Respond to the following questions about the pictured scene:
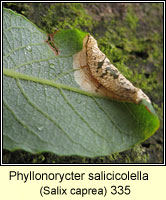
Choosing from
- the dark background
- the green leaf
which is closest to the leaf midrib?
the green leaf

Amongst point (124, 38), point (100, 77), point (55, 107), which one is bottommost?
point (55, 107)

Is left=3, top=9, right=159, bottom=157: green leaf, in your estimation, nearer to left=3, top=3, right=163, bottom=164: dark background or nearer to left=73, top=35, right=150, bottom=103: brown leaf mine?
left=73, top=35, right=150, bottom=103: brown leaf mine

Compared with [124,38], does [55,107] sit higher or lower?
lower

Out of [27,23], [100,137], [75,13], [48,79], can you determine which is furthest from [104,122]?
[75,13]

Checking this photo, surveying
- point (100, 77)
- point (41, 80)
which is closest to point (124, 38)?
point (100, 77)

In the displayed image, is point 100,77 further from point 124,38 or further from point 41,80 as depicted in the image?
point 124,38

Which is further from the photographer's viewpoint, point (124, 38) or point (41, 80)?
point (124, 38)

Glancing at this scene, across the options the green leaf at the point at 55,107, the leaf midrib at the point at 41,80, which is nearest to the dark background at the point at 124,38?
the green leaf at the point at 55,107
